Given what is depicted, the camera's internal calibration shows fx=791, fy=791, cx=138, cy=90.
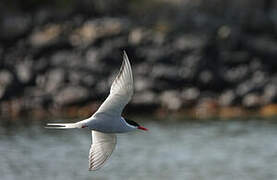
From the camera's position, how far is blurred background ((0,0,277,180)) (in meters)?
17.7

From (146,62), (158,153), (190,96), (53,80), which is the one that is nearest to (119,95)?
(158,153)

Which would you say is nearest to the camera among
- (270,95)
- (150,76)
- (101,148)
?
(101,148)

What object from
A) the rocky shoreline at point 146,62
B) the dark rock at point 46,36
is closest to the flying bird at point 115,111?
the rocky shoreline at point 146,62

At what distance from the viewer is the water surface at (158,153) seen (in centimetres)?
1527

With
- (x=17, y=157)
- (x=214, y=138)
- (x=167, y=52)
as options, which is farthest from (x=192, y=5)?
(x=17, y=157)

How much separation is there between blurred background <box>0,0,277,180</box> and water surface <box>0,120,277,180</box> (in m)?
0.04

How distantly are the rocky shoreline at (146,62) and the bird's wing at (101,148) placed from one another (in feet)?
35.9

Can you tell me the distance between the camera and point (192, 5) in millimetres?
22812

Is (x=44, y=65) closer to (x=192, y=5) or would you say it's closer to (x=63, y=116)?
(x=63, y=116)

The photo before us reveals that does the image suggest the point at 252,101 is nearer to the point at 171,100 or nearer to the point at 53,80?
the point at 171,100

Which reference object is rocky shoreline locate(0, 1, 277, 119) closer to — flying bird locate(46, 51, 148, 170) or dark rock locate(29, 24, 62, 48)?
dark rock locate(29, 24, 62, 48)

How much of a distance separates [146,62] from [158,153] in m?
4.83

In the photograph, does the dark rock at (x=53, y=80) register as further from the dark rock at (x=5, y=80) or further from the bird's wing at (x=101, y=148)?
the bird's wing at (x=101, y=148)

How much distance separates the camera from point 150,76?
2117cm
